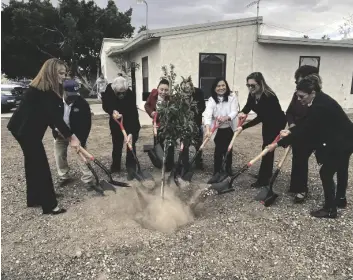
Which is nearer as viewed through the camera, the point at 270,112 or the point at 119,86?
the point at 270,112

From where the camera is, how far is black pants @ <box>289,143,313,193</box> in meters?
3.98

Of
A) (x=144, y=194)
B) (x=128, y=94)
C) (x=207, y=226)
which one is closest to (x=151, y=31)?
(x=128, y=94)

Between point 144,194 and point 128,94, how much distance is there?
1.58 metres

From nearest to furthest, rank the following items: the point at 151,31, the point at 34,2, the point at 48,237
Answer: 1. the point at 48,237
2. the point at 151,31
3. the point at 34,2

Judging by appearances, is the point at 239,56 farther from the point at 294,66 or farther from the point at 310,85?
the point at 310,85

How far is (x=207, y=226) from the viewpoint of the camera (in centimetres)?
343

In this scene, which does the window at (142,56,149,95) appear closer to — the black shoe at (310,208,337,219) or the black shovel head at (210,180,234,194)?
the black shovel head at (210,180,234,194)

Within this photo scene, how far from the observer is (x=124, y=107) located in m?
4.71

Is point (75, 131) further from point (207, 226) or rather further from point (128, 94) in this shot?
point (207, 226)

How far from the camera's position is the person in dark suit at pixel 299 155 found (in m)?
3.91

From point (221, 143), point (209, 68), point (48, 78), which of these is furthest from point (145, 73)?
point (48, 78)

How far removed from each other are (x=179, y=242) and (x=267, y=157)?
6.58ft

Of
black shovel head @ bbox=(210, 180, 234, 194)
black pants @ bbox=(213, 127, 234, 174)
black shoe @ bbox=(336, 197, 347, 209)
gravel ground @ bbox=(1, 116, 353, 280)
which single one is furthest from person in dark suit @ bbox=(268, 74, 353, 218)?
black pants @ bbox=(213, 127, 234, 174)

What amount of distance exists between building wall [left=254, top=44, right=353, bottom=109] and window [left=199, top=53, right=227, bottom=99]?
51.0 inches
